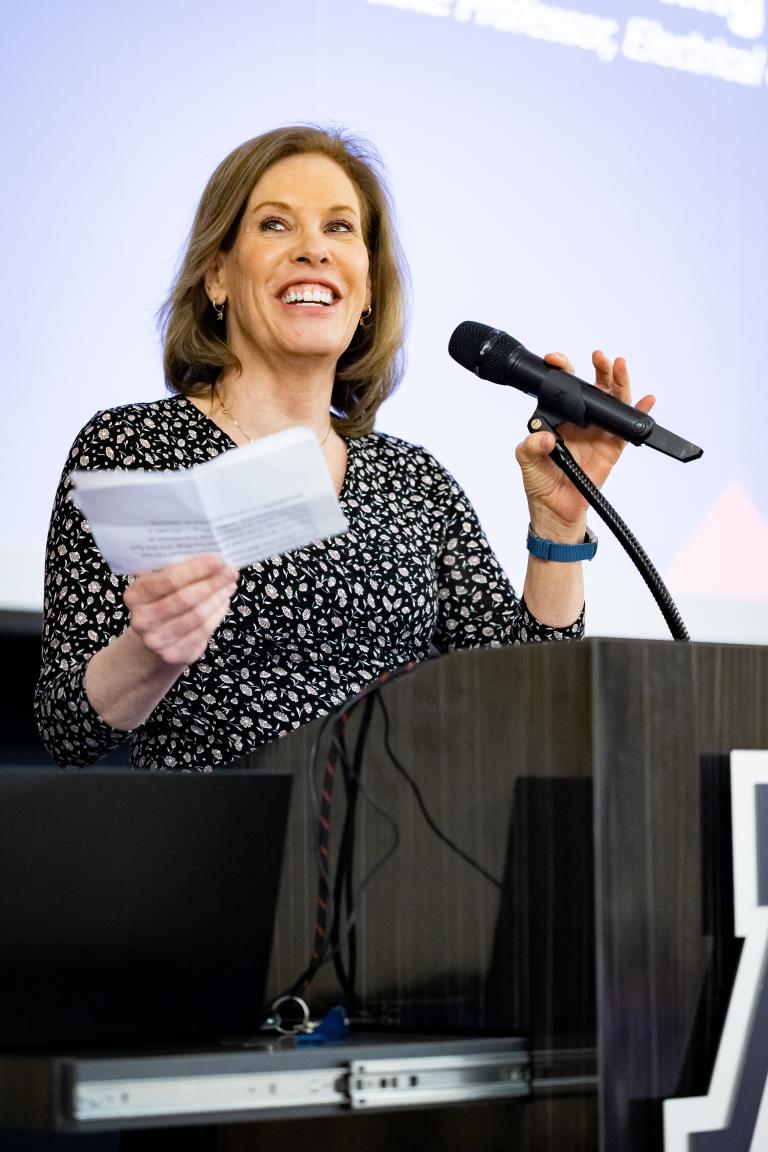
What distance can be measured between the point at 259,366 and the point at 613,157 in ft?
4.76

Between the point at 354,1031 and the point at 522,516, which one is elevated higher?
the point at 522,516

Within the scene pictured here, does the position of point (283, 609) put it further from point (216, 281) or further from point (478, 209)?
point (478, 209)

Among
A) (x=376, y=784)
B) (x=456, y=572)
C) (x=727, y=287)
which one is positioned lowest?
(x=376, y=784)

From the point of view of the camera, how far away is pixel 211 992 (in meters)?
1.15

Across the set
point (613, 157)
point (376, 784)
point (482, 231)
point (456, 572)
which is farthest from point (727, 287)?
point (376, 784)

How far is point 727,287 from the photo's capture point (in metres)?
3.19

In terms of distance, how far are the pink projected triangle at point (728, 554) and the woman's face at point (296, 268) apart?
125 cm

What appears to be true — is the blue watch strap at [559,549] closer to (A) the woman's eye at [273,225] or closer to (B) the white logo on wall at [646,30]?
(A) the woman's eye at [273,225]

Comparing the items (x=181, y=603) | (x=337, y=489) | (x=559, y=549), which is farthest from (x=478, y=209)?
(x=181, y=603)

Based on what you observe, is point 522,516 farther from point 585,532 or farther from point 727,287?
point 585,532

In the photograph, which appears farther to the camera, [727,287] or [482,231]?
[727,287]

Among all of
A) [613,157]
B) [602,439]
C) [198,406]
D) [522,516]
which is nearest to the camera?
[602,439]

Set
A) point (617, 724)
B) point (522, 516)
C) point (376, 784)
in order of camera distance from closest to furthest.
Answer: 1. point (617, 724)
2. point (376, 784)
3. point (522, 516)

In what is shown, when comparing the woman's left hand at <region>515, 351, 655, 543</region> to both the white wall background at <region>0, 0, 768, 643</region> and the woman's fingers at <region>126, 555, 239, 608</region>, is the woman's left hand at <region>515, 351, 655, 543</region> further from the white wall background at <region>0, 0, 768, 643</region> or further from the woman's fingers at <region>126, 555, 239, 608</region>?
the white wall background at <region>0, 0, 768, 643</region>
